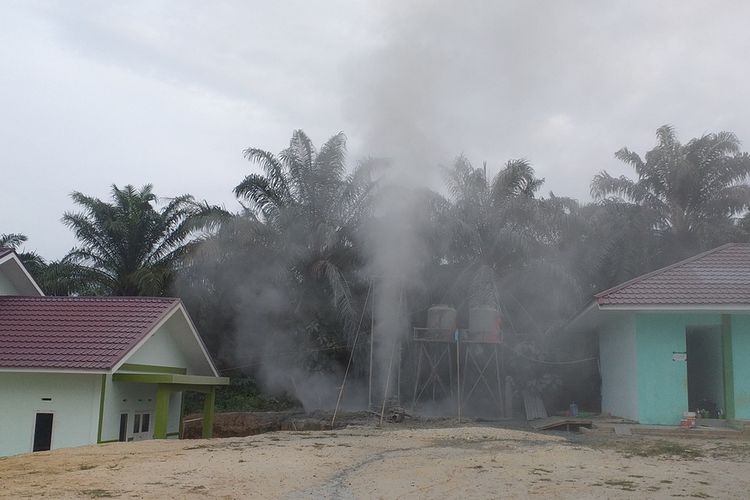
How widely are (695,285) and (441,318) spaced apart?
7.79m

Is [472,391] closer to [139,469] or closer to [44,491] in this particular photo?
[139,469]

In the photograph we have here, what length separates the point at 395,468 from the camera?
10.8m

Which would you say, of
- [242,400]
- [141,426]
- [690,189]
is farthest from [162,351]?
[690,189]

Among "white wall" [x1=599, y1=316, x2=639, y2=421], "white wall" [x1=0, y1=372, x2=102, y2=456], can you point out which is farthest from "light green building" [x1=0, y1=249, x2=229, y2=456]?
"white wall" [x1=599, y1=316, x2=639, y2=421]

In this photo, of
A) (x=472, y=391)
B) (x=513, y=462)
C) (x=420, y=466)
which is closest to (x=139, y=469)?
(x=420, y=466)

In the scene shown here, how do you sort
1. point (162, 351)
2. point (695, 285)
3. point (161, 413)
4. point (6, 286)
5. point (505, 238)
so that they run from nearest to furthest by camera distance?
point (161, 413), point (695, 285), point (162, 351), point (6, 286), point (505, 238)

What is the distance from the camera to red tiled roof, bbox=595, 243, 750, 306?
53.9 feet

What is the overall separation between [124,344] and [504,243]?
12.6 m

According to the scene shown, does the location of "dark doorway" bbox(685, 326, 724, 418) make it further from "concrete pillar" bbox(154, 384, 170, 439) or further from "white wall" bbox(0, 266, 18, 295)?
"white wall" bbox(0, 266, 18, 295)

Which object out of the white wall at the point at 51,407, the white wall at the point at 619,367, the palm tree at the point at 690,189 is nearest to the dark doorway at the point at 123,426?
the white wall at the point at 51,407

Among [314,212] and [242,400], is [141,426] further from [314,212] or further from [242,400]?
[314,212]

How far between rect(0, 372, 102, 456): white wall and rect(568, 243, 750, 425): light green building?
1141cm

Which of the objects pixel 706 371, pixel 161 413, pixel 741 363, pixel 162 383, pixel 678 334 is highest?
pixel 678 334

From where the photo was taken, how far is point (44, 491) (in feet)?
28.1
